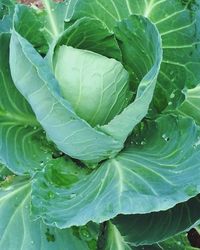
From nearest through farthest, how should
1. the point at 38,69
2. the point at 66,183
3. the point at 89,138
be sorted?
the point at 38,69, the point at 89,138, the point at 66,183

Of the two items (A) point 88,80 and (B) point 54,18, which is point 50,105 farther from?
(B) point 54,18

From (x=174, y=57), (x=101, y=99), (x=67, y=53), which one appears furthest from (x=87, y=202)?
(x=174, y=57)

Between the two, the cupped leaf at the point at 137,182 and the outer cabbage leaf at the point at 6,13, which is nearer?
the cupped leaf at the point at 137,182

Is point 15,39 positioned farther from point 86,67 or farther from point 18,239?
point 18,239

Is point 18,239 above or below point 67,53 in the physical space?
below

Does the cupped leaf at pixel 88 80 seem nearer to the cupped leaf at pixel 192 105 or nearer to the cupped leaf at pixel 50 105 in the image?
the cupped leaf at pixel 50 105

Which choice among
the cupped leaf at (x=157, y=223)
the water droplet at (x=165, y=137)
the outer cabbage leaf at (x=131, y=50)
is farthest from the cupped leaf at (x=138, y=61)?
the cupped leaf at (x=157, y=223)

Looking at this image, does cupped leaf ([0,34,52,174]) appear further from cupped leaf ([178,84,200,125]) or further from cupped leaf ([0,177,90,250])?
cupped leaf ([178,84,200,125])

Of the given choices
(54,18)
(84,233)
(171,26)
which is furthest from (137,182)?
(54,18)
